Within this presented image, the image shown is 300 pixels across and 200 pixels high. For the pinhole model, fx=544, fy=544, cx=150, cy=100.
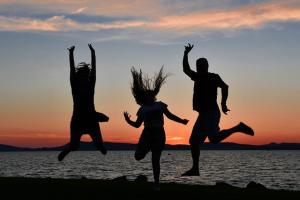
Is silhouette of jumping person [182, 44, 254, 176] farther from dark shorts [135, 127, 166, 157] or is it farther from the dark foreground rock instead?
dark shorts [135, 127, 166, 157]

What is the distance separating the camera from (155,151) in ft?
37.4

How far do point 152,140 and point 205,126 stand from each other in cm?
125

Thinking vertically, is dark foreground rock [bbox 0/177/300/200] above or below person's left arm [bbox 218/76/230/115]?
below

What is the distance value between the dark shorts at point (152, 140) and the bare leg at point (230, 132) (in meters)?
1.17

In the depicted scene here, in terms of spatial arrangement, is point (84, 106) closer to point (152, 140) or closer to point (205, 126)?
point (152, 140)

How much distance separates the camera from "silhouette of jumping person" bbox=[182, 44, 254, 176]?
11.8 m

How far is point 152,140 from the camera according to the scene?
37.7 feet

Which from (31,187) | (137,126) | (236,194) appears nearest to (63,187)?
(31,187)

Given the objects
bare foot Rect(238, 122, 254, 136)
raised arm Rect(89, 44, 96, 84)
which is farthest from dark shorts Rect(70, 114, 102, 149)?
bare foot Rect(238, 122, 254, 136)

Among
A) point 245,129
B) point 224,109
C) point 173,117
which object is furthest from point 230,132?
point 173,117

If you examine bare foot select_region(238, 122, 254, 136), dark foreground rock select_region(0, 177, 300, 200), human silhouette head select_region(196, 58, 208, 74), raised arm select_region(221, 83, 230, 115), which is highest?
human silhouette head select_region(196, 58, 208, 74)

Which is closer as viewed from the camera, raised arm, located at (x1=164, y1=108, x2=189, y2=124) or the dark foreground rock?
raised arm, located at (x1=164, y1=108, x2=189, y2=124)

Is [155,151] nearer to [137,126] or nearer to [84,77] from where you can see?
[137,126]

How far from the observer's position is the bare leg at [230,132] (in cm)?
1185
